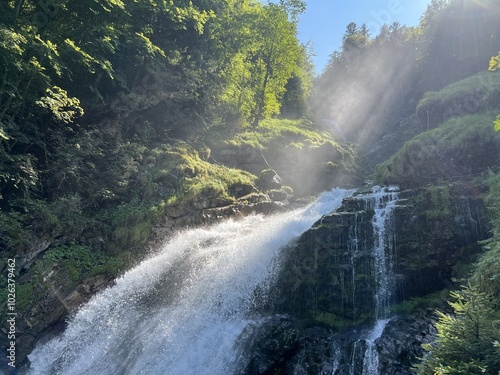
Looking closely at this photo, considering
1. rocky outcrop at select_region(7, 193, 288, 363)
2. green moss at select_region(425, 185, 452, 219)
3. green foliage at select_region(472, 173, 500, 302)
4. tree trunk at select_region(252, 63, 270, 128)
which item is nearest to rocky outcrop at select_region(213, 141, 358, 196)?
tree trunk at select_region(252, 63, 270, 128)

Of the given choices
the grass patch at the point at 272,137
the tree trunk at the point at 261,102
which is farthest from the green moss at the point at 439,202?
the tree trunk at the point at 261,102

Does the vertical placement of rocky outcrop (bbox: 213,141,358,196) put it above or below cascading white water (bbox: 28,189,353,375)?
above

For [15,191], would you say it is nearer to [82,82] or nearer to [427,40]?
[82,82]

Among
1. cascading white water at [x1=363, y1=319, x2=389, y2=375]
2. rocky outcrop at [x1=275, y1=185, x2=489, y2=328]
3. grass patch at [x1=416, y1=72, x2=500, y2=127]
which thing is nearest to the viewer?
cascading white water at [x1=363, y1=319, x2=389, y2=375]

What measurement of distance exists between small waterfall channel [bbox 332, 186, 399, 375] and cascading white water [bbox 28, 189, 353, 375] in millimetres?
3621

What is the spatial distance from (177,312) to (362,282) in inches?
309

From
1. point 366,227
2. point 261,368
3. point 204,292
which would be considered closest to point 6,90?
point 204,292

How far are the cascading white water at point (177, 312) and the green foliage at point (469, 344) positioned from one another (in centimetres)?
714

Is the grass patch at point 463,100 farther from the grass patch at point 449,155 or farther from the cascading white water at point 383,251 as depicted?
the cascading white water at point 383,251

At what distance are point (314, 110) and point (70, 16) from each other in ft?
145

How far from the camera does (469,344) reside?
7.34 m

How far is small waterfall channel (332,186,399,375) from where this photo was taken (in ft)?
37.7

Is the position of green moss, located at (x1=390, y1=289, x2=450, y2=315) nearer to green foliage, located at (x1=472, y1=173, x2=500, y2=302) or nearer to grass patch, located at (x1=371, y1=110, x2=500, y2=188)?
green foliage, located at (x1=472, y1=173, x2=500, y2=302)

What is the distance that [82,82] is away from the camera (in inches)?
784
